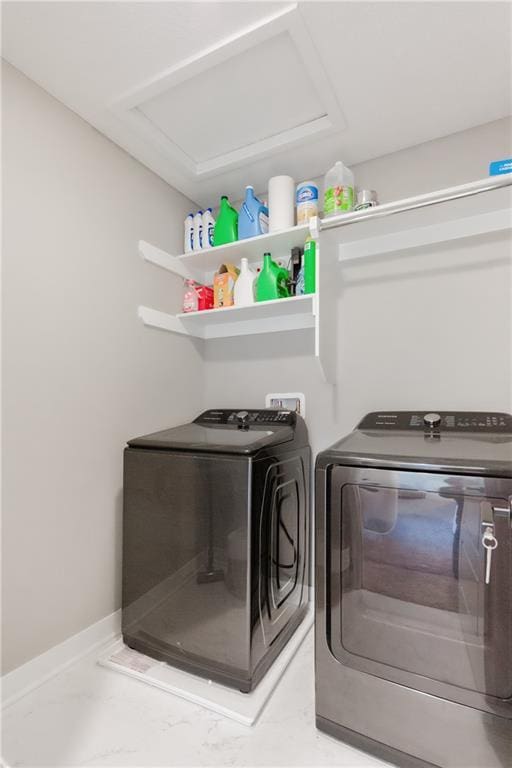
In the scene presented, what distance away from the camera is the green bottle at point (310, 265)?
1.77 meters

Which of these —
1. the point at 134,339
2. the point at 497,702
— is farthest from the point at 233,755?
the point at 134,339

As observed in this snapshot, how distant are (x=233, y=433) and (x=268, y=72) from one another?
4.80 feet

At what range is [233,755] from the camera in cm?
111

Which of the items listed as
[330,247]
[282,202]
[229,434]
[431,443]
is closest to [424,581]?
[431,443]

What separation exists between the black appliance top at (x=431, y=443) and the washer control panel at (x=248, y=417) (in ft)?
1.16

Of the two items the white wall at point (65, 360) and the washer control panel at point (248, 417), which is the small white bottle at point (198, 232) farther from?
the washer control panel at point (248, 417)

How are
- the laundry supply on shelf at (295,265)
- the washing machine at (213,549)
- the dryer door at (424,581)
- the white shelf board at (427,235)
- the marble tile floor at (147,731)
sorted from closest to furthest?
the dryer door at (424,581) → the marble tile floor at (147,731) → the washing machine at (213,549) → the white shelf board at (427,235) → the laundry supply on shelf at (295,265)

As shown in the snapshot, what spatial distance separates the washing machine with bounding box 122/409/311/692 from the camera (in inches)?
52.2

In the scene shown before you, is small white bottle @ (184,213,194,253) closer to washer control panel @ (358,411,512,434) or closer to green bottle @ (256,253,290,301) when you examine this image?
green bottle @ (256,253,290,301)

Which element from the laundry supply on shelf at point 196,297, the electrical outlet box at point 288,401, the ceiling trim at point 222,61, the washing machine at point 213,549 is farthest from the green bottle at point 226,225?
the washing machine at point 213,549

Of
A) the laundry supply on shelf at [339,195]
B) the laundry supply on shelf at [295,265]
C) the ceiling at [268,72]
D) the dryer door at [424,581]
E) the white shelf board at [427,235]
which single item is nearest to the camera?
the dryer door at [424,581]

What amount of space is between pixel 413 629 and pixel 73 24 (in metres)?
2.19

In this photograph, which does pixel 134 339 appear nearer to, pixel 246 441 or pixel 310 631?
pixel 246 441

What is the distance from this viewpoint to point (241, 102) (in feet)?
5.19
